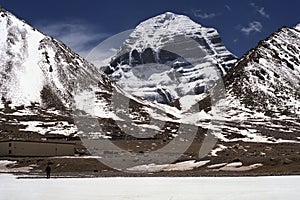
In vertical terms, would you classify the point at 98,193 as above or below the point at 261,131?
below

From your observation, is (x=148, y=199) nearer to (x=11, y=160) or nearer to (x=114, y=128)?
(x=11, y=160)

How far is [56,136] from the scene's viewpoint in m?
146

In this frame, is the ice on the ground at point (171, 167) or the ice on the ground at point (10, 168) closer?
the ice on the ground at point (171, 167)

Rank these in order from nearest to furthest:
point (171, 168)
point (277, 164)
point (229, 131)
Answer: point (277, 164), point (171, 168), point (229, 131)

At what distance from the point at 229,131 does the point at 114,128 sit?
43440 millimetres

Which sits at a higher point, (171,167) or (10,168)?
(10,168)

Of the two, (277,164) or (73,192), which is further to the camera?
(277,164)

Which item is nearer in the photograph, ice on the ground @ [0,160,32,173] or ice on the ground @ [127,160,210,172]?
ice on the ground @ [127,160,210,172]

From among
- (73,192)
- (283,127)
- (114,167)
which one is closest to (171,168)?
(114,167)

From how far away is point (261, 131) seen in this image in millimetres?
180875

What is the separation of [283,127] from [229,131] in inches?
1075

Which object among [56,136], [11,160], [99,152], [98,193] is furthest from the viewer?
[56,136]

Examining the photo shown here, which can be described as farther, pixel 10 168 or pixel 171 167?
pixel 10 168

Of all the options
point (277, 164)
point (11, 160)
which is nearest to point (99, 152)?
point (11, 160)
